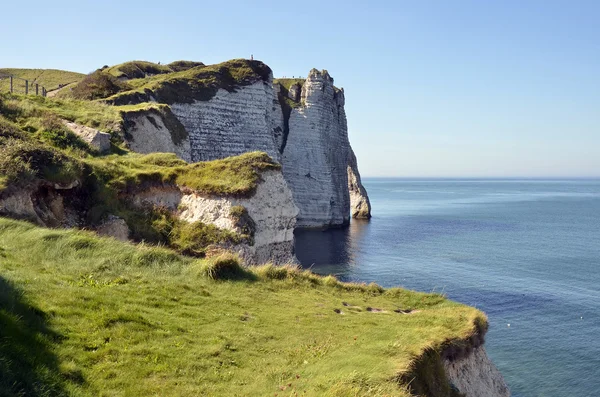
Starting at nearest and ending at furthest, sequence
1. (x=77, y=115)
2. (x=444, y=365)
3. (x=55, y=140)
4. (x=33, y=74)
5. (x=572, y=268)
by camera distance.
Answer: (x=444, y=365) < (x=55, y=140) < (x=77, y=115) < (x=572, y=268) < (x=33, y=74)

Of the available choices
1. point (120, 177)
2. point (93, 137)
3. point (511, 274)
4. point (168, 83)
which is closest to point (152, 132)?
point (93, 137)

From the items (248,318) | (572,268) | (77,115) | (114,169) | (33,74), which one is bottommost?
(572,268)

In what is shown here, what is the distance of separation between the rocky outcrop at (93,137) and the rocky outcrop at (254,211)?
7.72m

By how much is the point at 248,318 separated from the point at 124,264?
497 cm

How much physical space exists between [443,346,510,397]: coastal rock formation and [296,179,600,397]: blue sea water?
9.05 m

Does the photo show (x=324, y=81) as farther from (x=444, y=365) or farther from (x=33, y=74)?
(x=444, y=365)

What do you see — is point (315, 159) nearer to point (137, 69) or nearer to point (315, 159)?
point (315, 159)

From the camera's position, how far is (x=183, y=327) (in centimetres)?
1102

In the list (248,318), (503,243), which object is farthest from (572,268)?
(248,318)

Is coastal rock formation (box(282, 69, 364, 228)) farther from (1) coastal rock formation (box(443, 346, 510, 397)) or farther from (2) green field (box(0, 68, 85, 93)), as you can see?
(1) coastal rock formation (box(443, 346, 510, 397))

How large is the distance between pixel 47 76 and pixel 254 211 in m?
69.3

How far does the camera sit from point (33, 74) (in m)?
78.4

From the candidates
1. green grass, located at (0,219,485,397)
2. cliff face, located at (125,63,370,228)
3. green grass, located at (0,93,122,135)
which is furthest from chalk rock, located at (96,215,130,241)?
cliff face, located at (125,63,370,228)

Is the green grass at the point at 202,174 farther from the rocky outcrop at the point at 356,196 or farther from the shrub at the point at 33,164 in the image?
the rocky outcrop at the point at 356,196
